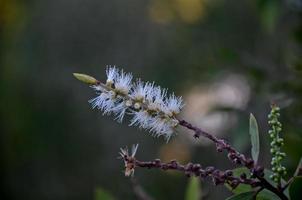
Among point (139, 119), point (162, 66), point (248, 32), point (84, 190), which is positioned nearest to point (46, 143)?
point (84, 190)

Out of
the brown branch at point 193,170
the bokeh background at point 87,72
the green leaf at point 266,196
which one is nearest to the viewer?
the brown branch at point 193,170

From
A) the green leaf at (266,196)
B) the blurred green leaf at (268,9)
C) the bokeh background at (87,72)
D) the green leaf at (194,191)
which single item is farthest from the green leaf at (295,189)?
the bokeh background at (87,72)

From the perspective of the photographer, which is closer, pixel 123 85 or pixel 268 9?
pixel 123 85

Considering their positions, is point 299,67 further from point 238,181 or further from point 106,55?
point 106,55

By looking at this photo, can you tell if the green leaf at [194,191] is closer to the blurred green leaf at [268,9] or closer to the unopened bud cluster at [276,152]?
the unopened bud cluster at [276,152]

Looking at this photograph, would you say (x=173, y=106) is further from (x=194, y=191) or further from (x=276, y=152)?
(x=194, y=191)

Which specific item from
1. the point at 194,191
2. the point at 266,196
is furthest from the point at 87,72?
the point at 266,196
